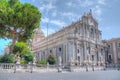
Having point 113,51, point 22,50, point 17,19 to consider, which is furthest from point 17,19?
point 113,51

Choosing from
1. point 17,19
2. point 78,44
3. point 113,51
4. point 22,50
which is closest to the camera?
point 17,19

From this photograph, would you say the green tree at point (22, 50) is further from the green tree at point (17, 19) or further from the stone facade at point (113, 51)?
the stone facade at point (113, 51)

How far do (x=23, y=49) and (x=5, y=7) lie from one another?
964cm

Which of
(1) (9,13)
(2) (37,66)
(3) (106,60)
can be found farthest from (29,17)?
(3) (106,60)

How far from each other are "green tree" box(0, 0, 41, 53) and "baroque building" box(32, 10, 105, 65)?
15.1 metres

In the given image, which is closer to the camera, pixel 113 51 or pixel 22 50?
pixel 22 50

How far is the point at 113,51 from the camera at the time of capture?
169ft

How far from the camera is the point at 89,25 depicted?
46.1 m

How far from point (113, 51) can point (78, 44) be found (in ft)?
52.2

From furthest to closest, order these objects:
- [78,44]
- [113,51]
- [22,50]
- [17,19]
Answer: [113,51]
[78,44]
[22,50]
[17,19]

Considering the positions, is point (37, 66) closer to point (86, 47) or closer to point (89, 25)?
point (86, 47)

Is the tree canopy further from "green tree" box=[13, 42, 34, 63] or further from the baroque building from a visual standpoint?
the baroque building

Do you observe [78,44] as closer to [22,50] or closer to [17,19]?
[22,50]

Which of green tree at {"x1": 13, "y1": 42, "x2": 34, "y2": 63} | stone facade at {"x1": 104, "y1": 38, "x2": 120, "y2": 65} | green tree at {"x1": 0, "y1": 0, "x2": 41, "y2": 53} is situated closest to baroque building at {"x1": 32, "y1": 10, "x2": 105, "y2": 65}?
stone facade at {"x1": 104, "y1": 38, "x2": 120, "y2": 65}
